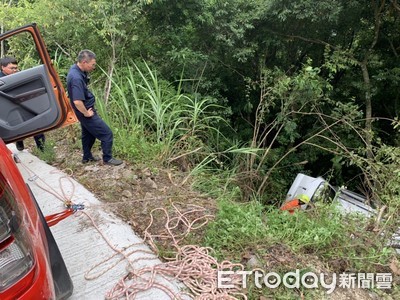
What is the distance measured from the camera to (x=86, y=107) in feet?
12.6

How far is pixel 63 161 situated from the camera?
4344 mm

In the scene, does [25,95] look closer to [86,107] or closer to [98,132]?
[86,107]

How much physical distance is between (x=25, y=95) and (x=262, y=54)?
530 cm

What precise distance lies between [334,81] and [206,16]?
3357 mm

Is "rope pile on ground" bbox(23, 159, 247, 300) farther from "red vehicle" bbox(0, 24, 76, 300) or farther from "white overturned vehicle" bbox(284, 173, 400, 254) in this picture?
"white overturned vehicle" bbox(284, 173, 400, 254)

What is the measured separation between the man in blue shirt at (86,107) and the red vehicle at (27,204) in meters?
0.14

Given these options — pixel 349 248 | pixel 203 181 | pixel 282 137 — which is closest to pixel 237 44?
pixel 282 137

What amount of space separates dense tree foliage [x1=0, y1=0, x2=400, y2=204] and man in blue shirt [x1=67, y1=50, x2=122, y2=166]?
1407 millimetres

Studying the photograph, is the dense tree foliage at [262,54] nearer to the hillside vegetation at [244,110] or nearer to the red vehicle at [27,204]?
the hillside vegetation at [244,110]

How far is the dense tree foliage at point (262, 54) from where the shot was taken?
5.76 meters

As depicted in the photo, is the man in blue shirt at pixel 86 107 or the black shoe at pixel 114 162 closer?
the man in blue shirt at pixel 86 107

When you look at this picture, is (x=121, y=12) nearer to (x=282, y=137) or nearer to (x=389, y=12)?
→ (x=282, y=137)

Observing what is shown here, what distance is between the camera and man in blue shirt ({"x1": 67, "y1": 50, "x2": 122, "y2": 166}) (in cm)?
363

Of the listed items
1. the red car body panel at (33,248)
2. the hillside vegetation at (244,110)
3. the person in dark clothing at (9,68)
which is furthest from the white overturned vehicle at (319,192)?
the red car body panel at (33,248)
